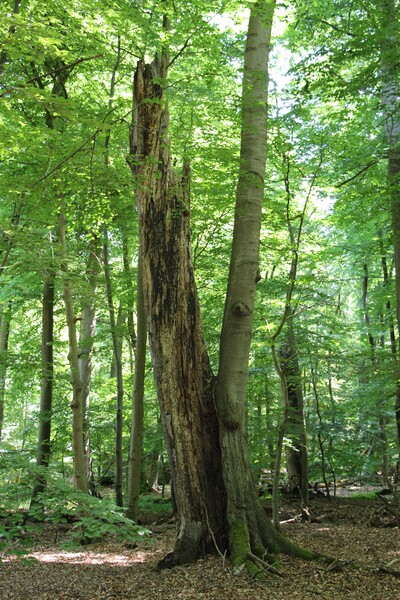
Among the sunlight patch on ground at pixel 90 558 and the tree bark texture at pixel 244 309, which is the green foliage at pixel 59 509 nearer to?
the tree bark texture at pixel 244 309

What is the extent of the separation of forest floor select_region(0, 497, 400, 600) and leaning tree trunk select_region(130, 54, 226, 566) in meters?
0.47

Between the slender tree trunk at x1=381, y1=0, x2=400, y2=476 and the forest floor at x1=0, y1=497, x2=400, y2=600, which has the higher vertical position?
the slender tree trunk at x1=381, y1=0, x2=400, y2=476

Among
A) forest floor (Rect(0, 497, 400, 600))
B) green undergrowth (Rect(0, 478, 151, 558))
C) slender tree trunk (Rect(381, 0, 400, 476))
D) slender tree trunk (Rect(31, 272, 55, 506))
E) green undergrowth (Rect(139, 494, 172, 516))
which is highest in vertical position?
slender tree trunk (Rect(381, 0, 400, 476))

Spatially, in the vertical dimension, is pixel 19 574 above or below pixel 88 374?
below

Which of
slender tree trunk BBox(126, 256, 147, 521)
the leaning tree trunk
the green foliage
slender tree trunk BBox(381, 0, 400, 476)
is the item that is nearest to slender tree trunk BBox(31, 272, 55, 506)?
slender tree trunk BBox(126, 256, 147, 521)

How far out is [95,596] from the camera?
4.57m

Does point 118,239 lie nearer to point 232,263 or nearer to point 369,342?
point 232,263

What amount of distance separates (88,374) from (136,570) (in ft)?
20.5

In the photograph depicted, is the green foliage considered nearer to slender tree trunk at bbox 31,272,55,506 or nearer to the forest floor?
the forest floor

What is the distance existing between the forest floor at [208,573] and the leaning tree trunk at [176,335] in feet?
1.54

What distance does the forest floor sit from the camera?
13.9ft

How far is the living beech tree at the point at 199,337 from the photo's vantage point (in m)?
5.11

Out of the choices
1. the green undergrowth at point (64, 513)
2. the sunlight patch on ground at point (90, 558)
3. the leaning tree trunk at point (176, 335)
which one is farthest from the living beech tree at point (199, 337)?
the sunlight patch on ground at point (90, 558)

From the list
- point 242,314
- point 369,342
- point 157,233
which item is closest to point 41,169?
point 157,233
